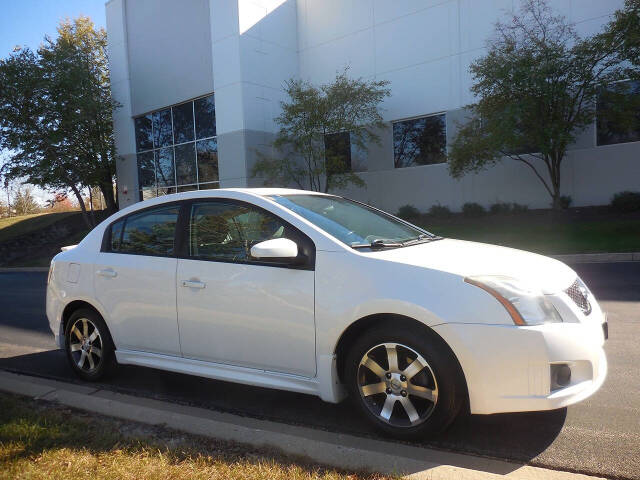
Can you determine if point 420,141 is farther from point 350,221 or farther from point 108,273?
point 108,273

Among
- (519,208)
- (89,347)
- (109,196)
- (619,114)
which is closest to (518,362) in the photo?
(89,347)

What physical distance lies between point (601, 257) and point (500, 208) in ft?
20.5

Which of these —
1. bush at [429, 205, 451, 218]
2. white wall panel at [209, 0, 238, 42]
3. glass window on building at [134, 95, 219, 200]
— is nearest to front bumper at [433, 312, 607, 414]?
bush at [429, 205, 451, 218]

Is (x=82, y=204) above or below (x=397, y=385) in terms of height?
above

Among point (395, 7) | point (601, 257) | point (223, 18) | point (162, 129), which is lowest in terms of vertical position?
point (601, 257)

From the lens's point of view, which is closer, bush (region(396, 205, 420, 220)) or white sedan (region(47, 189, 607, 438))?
white sedan (region(47, 189, 607, 438))

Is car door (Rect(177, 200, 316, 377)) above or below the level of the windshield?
below

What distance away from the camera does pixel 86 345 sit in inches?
184

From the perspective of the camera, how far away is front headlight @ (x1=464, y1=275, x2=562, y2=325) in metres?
2.87

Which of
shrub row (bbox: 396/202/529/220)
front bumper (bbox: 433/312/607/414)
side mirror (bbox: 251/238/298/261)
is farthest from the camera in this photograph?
shrub row (bbox: 396/202/529/220)

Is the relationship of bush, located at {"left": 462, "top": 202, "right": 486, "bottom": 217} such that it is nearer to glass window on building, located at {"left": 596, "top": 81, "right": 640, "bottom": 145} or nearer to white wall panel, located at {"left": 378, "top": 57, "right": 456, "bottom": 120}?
white wall panel, located at {"left": 378, "top": 57, "right": 456, "bottom": 120}

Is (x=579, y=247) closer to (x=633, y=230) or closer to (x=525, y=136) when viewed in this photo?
(x=633, y=230)

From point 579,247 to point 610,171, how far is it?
5.06 metres

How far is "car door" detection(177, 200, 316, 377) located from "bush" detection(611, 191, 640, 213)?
1392 cm
